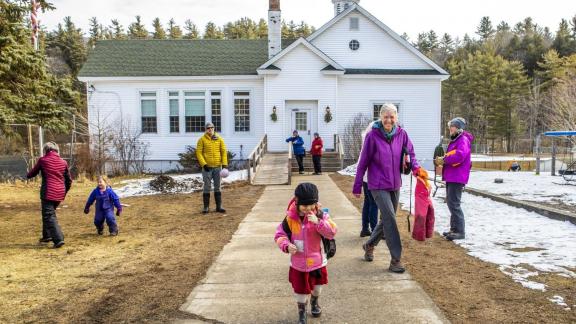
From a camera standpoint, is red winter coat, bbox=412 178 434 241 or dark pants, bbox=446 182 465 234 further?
dark pants, bbox=446 182 465 234

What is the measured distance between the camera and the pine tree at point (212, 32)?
3234 inches

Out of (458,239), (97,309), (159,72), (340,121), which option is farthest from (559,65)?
(97,309)

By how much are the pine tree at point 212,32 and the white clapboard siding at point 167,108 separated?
193 feet

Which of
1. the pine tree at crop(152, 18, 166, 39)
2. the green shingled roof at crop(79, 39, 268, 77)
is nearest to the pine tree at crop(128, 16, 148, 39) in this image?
the pine tree at crop(152, 18, 166, 39)

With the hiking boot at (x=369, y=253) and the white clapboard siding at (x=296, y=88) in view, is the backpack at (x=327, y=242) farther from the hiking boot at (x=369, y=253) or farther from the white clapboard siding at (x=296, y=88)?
the white clapboard siding at (x=296, y=88)

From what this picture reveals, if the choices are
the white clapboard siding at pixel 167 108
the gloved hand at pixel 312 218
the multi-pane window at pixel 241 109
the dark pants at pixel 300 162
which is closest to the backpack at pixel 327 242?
the gloved hand at pixel 312 218

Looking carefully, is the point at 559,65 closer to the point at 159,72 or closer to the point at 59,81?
the point at 159,72

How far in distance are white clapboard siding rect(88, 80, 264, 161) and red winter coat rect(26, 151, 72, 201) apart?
16.5m

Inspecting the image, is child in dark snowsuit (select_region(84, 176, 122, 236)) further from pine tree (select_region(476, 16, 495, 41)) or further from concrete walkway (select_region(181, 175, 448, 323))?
pine tree (select_region(476, 16, 495, 41))

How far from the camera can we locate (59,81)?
1155 centimetres

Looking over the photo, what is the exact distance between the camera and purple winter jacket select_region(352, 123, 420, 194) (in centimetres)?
541

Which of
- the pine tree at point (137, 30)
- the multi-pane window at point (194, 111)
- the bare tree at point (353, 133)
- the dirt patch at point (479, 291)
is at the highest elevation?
the pine tree at point (137, 30)

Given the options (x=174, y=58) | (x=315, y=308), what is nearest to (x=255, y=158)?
(x=174, y=58)

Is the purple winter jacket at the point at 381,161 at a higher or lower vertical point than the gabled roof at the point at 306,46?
lower
